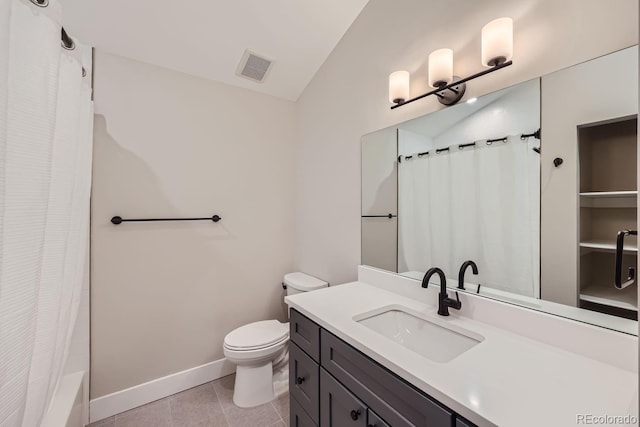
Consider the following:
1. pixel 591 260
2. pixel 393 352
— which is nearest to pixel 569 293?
pixel 591 260

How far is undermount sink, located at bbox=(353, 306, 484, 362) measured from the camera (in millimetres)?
1074

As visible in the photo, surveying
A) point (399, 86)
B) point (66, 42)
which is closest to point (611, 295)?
point (399, 86)

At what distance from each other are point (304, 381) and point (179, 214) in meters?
1.43

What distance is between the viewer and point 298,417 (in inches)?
52.1

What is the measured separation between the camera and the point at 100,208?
1722 millimetres

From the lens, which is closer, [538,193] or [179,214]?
[538,193]

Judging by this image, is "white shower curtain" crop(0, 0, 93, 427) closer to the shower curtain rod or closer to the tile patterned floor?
the tile patterned floor

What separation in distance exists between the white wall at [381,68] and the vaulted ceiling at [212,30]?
17 centimetres

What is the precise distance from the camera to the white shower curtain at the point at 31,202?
56cm

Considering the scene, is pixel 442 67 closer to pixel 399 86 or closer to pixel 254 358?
pixel 399 86

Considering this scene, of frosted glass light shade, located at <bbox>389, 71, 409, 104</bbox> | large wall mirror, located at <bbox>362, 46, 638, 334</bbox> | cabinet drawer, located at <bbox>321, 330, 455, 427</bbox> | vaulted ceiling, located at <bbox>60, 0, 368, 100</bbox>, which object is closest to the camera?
cabinet drawer, located at <bbox>321, 330, 455, 427</bbox>

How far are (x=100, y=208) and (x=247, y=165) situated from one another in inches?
40.6

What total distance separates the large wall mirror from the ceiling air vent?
1223 millimetres

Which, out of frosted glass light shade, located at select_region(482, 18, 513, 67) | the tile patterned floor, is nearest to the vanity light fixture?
frosted glass light shade, located at select_region(482, 18, 513, 67)
